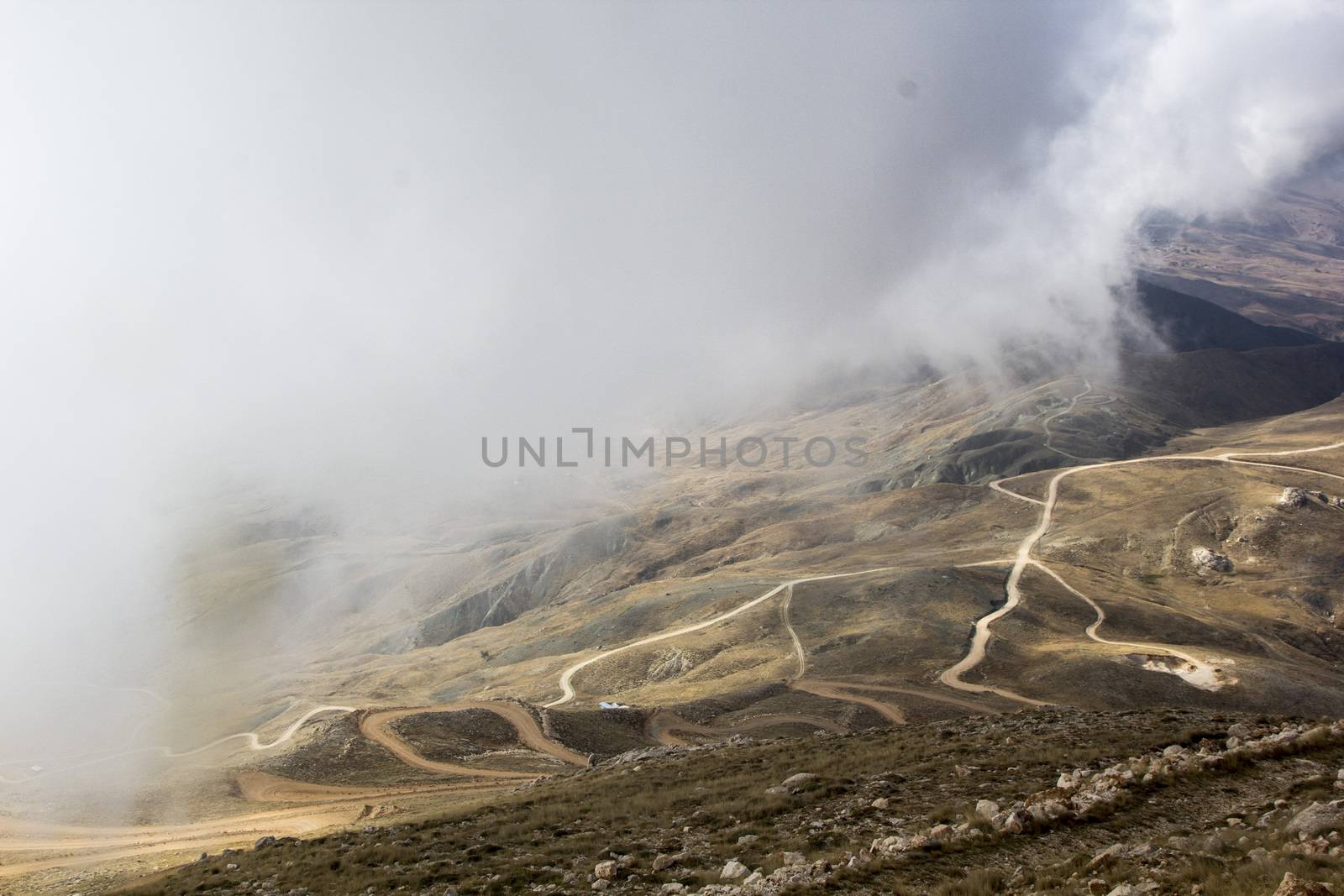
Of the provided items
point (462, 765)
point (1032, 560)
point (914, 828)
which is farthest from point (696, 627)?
point (914, 828)

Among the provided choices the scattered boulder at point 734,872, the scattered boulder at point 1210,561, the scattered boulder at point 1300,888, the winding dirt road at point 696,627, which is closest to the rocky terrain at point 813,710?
the scattered boulder at point 734,872

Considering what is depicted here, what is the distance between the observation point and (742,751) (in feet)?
121

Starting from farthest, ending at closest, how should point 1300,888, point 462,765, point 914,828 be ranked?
point 462,765 → point 914,828 → point 1300,888

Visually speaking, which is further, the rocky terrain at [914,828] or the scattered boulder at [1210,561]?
the scattered boulder at [1210,561]

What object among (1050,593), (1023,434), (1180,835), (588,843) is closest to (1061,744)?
(1180,835)

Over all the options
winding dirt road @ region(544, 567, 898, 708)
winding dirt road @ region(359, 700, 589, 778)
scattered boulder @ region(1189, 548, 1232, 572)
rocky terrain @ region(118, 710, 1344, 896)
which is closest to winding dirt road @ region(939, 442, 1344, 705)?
winding dirt road @ region(544, 567, 898, 708)

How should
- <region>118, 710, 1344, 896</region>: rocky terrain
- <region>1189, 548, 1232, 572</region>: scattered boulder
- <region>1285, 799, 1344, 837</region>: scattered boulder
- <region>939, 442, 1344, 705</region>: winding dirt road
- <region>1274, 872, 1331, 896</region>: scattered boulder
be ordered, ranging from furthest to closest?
<region>1189, 548, 1232, 572</region>: scattered boulder
<region>939, 442, 1344, 705</region>: winding dirt road
<region>118, 710, 1344, 896</region>: rocky terrain
<region>1285, 799, 1344, 837</region>: scattered boulder
<region>1274, 872, 1331, 896</region>: scattered boulder

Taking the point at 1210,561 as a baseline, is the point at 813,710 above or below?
below

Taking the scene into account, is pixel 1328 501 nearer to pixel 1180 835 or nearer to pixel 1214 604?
pixel 1214 604

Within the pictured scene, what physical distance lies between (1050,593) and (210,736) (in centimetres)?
9557

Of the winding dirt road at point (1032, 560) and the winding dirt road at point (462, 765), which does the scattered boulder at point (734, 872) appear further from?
the winding dirt road at point (1032, 560)

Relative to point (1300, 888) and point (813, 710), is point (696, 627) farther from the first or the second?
point (1300, 888)

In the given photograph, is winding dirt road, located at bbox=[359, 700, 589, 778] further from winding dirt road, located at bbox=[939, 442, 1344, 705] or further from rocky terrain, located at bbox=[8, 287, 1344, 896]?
winding dirt road, located at bbox=[939, 442, 1344, 705]

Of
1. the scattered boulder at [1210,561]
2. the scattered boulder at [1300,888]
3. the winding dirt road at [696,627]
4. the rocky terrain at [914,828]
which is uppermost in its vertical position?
the scattered boulder at [1300,888]
